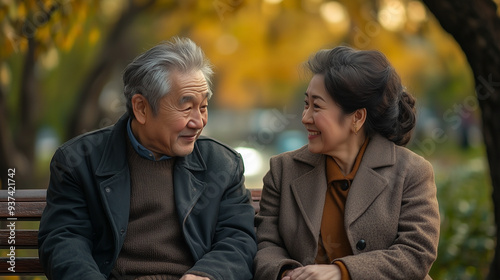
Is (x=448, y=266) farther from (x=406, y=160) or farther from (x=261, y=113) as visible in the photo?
(x=261, y=113)

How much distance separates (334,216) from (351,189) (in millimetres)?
152

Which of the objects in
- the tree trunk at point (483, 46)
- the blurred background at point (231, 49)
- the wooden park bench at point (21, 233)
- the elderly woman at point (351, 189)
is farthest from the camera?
the blurred background at point (231, 49)

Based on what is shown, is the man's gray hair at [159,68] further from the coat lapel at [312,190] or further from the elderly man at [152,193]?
the coat lapel at [312,190]

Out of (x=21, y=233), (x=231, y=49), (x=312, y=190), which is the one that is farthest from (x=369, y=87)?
(x=231, y=49)

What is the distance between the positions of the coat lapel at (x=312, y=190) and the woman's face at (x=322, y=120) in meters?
0.12

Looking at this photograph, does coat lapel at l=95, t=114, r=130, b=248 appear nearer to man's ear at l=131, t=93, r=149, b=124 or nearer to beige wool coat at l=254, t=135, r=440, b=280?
man's ear at l=131, t=93, r=149, b=124

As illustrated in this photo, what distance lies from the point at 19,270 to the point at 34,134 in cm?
536

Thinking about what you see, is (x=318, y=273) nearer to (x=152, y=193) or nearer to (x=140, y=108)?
(x=152, y=193)

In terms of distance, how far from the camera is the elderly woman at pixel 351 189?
3.48 m

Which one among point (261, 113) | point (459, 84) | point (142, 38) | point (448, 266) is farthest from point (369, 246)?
point (261, 113)

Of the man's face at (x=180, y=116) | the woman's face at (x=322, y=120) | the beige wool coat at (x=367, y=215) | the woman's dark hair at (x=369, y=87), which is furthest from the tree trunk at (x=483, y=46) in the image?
the man's face at (x=180, y=116)

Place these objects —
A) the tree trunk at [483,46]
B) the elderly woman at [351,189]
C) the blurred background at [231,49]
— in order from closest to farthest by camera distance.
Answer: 1. the elderly woman at [351,189]
2. the tree trunk at [483,46]
3. the blurred background at [231,49]

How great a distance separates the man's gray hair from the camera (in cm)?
355

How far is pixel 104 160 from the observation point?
3.60 metres
